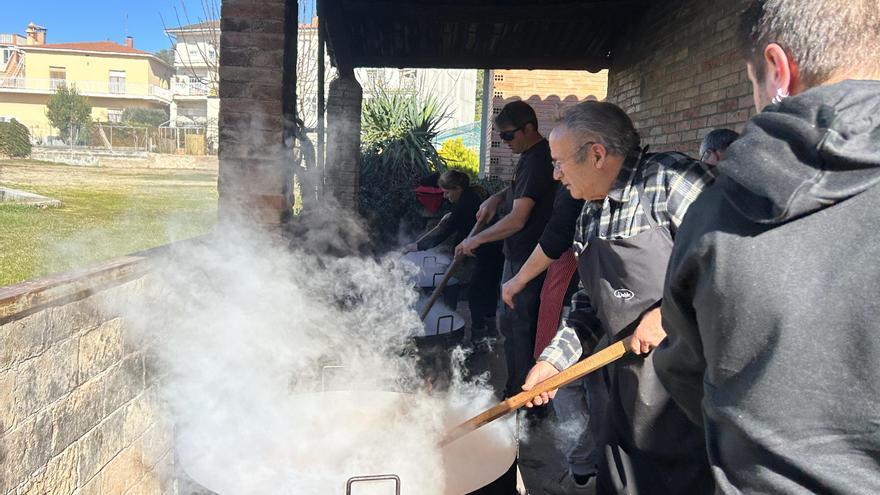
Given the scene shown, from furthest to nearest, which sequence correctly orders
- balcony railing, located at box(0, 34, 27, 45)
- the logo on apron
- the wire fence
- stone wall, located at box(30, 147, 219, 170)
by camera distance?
balcony railing, located at box(0, 34, 27, 45) → the wire fence → stone wall, located at box(30, 147, 219, 170) → the logo on apron

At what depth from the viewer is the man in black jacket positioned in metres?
0.82

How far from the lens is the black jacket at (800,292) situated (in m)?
0.81

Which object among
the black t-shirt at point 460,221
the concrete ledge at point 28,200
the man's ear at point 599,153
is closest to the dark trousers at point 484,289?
the black t-shirt at point 460,221

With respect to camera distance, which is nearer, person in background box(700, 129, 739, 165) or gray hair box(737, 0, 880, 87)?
gray hair box(737, 0, 880, 87)

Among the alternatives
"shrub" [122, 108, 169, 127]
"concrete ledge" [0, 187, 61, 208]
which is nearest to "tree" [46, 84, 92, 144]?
"shrub" [122, 108, 169, 127]

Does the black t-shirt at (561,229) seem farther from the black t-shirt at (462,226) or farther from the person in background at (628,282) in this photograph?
the black t-shirt at (462,226)

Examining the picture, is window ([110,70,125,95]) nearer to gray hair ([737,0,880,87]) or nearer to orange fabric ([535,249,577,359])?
orange fabric ([535,249,577,359])

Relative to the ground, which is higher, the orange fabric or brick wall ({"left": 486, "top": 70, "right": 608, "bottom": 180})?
brick wall ({"left": 486, "top": 70, "right": 608, "bottom": 180})

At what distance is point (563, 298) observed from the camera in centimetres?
346

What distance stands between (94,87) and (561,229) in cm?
6573

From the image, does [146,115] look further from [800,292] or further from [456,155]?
[800,292]

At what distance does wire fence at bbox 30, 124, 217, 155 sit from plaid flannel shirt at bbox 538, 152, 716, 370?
27266 mm

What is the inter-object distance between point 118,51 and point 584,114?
68.5m

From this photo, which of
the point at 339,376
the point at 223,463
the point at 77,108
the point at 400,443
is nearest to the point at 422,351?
the point at 339,376
